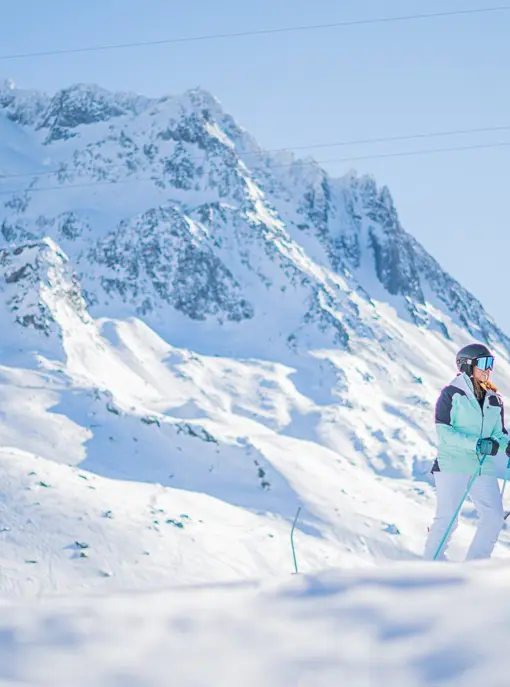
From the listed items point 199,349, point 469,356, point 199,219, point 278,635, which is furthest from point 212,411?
point 199,219

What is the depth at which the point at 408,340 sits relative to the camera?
96.1 metres

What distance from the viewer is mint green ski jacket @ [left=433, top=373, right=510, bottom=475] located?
6.43 meters

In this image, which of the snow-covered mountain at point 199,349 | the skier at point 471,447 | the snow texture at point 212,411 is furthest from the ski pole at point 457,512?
the snow-covered mountain at point 199,349

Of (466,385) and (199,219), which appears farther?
(199,219)

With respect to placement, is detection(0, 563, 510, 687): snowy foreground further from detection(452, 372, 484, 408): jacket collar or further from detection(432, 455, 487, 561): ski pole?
detection(452, 372, 484, 408): jacket collar

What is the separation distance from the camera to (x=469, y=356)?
665 cm

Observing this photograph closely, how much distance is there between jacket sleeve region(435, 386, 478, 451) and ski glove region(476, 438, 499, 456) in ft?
0.18

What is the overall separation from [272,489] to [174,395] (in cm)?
2219

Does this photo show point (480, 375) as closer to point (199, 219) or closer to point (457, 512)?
point (457, 512)

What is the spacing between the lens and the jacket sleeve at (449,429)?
6.37 meters

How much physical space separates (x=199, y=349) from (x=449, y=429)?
6336cm

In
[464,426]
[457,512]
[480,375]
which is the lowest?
[457,512]

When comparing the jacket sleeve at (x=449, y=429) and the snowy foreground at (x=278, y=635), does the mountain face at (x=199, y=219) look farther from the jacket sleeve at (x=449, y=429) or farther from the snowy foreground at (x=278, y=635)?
the snowy foreground at (x=278, y=635)

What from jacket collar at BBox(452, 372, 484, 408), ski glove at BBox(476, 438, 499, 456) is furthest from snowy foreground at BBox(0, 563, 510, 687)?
jacket collar at BBox(452, 372, 484, 408)
